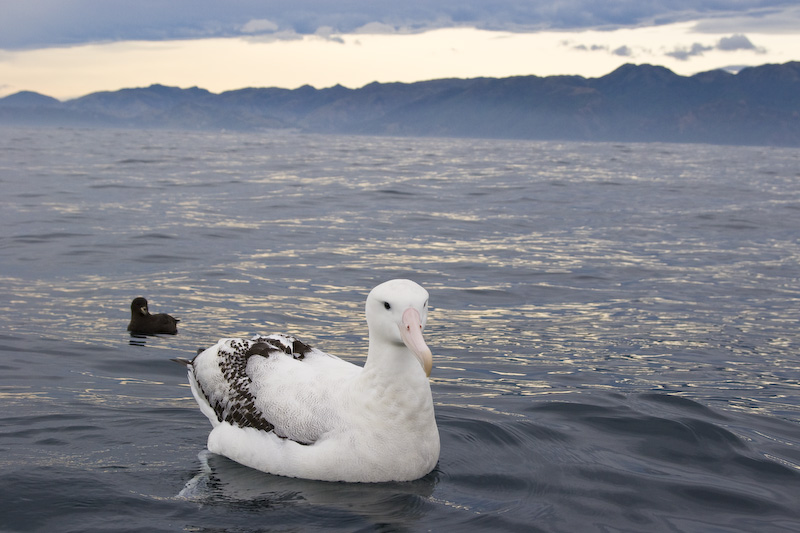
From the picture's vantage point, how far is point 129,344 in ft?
42.1

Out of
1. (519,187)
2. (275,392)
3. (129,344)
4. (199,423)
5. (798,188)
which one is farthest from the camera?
(798,188)

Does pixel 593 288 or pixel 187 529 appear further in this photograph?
pixel 593 288

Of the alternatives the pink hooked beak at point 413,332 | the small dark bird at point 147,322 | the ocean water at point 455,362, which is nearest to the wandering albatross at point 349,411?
the pink hooked beak at point 413,332

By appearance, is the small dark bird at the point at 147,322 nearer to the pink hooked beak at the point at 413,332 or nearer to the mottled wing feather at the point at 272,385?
the mottled wing feather at the point at 272,385

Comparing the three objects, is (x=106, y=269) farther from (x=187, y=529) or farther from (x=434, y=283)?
(x=187, y=529)

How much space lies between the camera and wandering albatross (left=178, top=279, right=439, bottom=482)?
711 centimetres

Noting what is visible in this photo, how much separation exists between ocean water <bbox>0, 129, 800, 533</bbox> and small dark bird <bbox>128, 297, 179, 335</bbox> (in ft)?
0.83

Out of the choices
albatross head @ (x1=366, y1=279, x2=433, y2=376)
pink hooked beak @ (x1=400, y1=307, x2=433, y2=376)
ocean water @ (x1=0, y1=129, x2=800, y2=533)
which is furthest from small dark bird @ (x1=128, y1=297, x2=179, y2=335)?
pink hooked beak @ (x1=400, y1=307, x2=433, y2=376)

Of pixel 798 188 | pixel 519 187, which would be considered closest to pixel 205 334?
pixel 519 187

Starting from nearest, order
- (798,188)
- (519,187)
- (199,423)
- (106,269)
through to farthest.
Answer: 1. (199,423)
2. (106,269)
3. (519,187)
4. (798,188)

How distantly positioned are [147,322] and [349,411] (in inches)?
A: 265

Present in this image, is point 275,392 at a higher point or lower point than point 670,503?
higher

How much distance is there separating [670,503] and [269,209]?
25977mm

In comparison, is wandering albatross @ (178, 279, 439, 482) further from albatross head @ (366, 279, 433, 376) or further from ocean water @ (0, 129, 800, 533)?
ocean water @ (0, 129, 800, 533)
